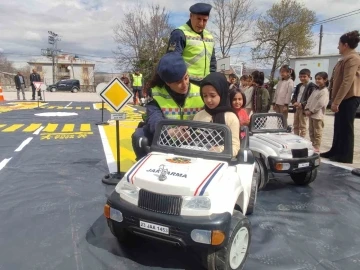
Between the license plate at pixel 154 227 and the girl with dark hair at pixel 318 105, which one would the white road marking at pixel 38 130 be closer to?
the girl with dark hair at pixel 318 105

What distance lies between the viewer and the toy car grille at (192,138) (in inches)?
97.0

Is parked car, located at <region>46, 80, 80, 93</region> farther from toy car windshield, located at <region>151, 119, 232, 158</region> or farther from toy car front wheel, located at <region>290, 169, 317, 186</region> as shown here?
toy car windshield, located at <region>151, 119, 232, 158</region>

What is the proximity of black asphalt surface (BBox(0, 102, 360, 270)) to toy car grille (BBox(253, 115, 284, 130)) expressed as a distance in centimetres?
75

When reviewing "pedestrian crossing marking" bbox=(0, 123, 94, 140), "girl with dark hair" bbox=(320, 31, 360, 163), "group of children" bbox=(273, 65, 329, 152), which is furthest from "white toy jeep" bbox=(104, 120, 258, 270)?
"pedestrian crossing marking" bbox=(0, 123, 94, 140)

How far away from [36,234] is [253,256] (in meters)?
1.80

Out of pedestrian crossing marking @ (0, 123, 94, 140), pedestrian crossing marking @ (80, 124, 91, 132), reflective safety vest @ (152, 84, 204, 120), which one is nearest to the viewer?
reflective safety vest @ (152, 84, 204, 120)

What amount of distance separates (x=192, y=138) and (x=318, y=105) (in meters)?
3.67

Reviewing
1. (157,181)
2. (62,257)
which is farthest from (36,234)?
(157,181)

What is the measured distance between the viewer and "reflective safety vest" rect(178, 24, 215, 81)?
11.9 feet

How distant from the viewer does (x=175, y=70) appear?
9.05 ft

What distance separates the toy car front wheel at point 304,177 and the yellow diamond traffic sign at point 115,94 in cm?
244

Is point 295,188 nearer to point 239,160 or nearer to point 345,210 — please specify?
point 345,210

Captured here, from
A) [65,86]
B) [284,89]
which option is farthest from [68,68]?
[284,89]

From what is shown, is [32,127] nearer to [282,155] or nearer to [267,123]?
[267,123]
